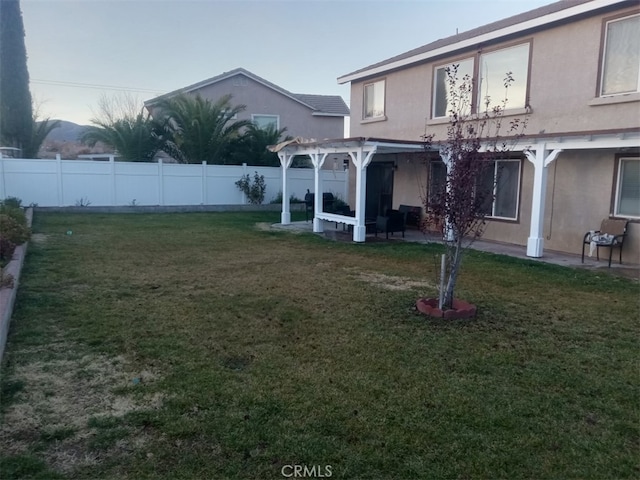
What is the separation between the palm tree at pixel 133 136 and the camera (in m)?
21.0

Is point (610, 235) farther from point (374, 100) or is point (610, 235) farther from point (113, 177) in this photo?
point (113, 177)

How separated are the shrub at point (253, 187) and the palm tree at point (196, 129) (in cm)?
223

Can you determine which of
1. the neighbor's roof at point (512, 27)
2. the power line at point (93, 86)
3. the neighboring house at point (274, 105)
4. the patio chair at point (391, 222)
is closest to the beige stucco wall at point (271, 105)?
the neighboring house at point (274, 105)

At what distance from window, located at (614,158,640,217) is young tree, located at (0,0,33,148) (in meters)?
23.3

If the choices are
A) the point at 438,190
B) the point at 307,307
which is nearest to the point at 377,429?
the point at 307,307

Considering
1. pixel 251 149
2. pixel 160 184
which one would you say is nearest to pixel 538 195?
pixel 160 184

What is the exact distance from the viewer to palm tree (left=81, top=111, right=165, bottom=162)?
20984 millimetres

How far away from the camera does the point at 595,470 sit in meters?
2.80

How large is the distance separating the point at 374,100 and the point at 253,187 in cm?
713

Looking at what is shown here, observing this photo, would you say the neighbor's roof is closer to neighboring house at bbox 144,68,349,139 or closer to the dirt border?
the dirt border

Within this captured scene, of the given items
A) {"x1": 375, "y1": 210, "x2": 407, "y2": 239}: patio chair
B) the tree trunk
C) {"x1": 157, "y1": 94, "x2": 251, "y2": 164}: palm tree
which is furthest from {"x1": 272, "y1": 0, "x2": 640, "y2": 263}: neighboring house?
{"x1": 157, "y1": 94, "x2": 251, "y2": 164}: palm tree

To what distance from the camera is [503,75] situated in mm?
11758

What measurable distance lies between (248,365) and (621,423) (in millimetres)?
2935

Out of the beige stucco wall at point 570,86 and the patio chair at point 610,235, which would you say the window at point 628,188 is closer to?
the patio chair at point 610,235
